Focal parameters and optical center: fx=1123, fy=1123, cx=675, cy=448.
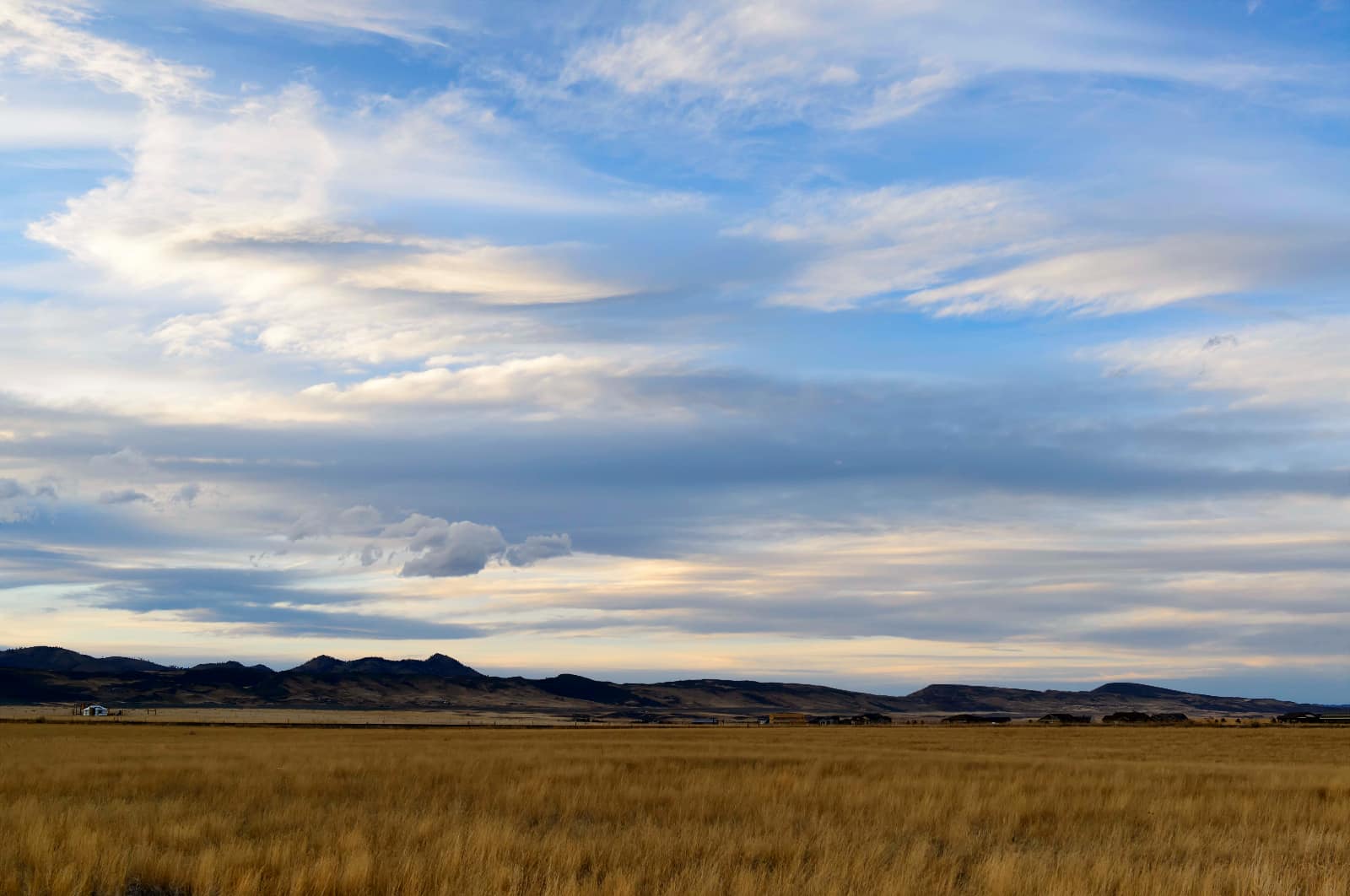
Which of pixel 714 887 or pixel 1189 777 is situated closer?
pixel 714 887

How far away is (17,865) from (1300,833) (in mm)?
16689

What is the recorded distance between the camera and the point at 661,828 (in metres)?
16.7

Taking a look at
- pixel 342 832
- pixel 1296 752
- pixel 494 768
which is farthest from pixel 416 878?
pixel 1296 752

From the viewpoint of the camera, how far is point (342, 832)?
1414 centimetres

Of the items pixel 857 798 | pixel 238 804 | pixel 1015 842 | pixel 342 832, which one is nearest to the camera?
pixel 342 832

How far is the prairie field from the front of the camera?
11156 millimetres

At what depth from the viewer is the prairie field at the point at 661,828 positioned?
36.6 ft

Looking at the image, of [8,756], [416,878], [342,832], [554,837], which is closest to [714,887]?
[416,878]

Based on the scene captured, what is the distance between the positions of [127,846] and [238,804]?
723 centimetres

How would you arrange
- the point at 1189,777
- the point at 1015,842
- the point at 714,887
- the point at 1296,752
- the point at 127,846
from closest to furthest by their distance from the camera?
the point at 714,887
the point at 127,846
the point at 1015,842
the point at 1189,777
the point at 1296,752

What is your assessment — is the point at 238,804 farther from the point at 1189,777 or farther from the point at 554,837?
the point at 1189,777

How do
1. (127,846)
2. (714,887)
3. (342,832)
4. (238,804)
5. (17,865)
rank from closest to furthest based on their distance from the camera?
(714,887), (17,865), (127,846), (342,832), (238,804)

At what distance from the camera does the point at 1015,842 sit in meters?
16.4

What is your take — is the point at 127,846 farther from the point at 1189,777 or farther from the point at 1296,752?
the point at 1296,752
